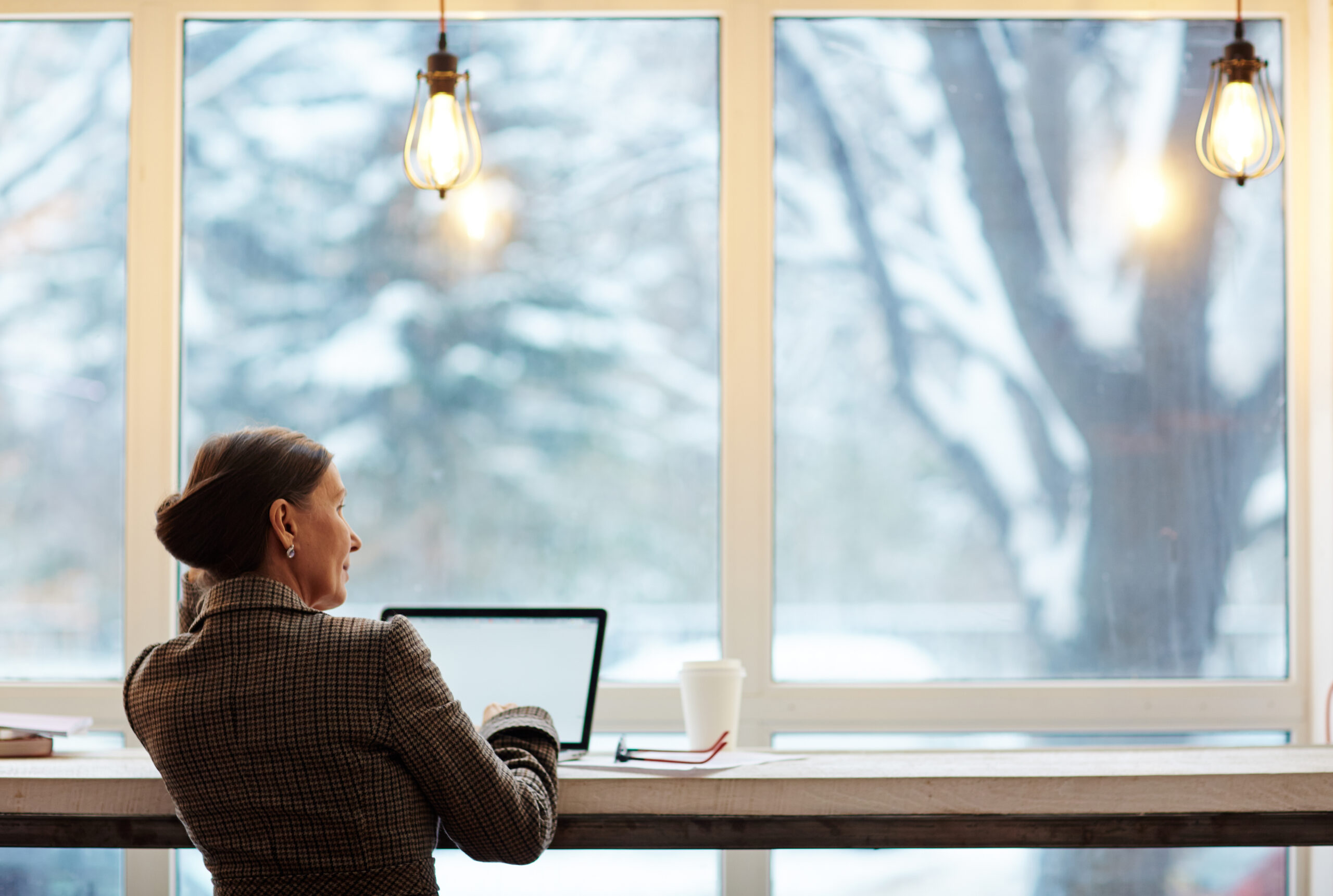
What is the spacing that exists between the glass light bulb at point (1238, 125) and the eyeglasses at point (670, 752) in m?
1.35

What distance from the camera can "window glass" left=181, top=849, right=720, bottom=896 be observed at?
2633 mm

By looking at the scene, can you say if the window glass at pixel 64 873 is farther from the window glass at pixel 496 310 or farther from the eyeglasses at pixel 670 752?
the eyeglasses at pixel 670 752

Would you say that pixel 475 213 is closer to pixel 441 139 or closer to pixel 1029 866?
pixel 441 139

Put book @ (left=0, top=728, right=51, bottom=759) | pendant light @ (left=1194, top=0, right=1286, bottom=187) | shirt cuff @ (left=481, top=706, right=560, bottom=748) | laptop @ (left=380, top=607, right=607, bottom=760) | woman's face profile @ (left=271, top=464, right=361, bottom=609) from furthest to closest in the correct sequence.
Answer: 1. pendant light @ (left=1194, top=0, right=1286, bottom=187)
2. laptop @ (left=380, top=607, right=607, bottom=760)
3. book @ (left=0, top=728, right=51, bottom=759)
4. shirt cuff @ (left=481, top=706, right=560, bottom=748)
5. woman's face profile @ (left=271, top=464, right=361, bottom=609)

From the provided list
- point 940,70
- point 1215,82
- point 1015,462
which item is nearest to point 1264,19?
point 1215,82

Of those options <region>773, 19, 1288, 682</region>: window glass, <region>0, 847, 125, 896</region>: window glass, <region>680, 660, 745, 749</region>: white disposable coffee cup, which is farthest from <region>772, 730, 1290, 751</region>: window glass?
<region>0, 847, 125, 896</region>: window glass

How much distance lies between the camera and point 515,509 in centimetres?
269

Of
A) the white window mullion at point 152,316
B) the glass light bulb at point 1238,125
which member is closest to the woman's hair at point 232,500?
the white window mullion at point 152,316

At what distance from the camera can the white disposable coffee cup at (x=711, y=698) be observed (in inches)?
74.5

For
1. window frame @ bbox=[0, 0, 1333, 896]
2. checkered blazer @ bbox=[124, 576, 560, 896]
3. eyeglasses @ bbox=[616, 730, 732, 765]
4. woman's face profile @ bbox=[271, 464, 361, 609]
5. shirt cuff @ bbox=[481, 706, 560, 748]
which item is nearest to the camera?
checkered blazer @ bbox=[124, 576, 560, 896]

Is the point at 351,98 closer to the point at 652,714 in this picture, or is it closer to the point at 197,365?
the point at 197,365

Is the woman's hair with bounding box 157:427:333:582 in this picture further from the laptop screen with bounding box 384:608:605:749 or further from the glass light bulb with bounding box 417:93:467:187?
the glass light bulb with bounding box 417:93:467:187

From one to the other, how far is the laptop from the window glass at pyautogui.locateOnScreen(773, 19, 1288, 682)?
A: 81cm

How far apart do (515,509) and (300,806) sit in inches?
57.7
